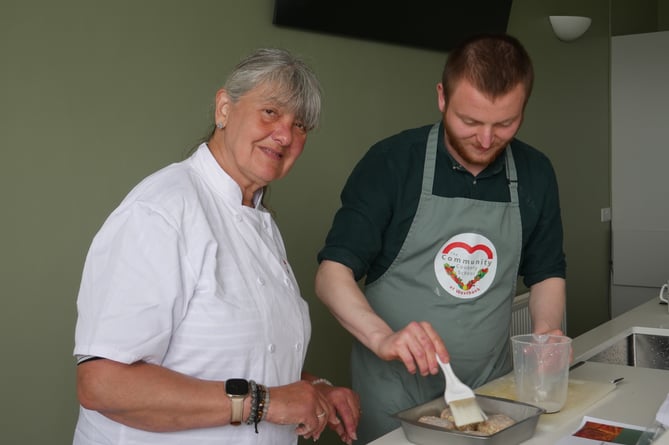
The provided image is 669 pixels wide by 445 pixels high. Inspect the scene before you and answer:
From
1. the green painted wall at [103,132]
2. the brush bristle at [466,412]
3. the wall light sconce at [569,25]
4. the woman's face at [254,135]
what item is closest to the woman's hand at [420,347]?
the brush bristle at [466,412]

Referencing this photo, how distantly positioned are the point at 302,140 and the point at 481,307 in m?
0.64

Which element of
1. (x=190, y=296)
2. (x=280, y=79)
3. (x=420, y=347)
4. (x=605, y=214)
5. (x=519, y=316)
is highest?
(x=280, y=79)

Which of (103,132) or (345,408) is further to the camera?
(103,132)

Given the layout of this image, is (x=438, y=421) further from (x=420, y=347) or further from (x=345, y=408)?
(x=345, y=408)

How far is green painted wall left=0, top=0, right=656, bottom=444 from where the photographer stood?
1.98m

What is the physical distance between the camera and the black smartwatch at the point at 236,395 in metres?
1.38

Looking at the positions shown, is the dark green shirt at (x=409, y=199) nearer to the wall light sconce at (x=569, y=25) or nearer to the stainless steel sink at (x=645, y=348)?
the stainless steel sink at (x=645, y=348)

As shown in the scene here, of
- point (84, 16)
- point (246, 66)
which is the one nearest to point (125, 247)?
point (246, 66)

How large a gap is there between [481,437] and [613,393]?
56 cm

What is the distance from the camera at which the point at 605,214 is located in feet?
16.7

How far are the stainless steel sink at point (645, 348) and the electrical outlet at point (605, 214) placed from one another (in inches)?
105

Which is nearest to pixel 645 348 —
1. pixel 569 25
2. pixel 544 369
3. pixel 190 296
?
pixel 544 369

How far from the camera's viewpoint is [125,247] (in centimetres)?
133

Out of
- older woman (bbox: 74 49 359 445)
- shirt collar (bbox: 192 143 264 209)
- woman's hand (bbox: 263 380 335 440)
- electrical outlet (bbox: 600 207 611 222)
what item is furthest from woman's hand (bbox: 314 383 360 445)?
electrical outlet (bbox: 600 207 611 222)
